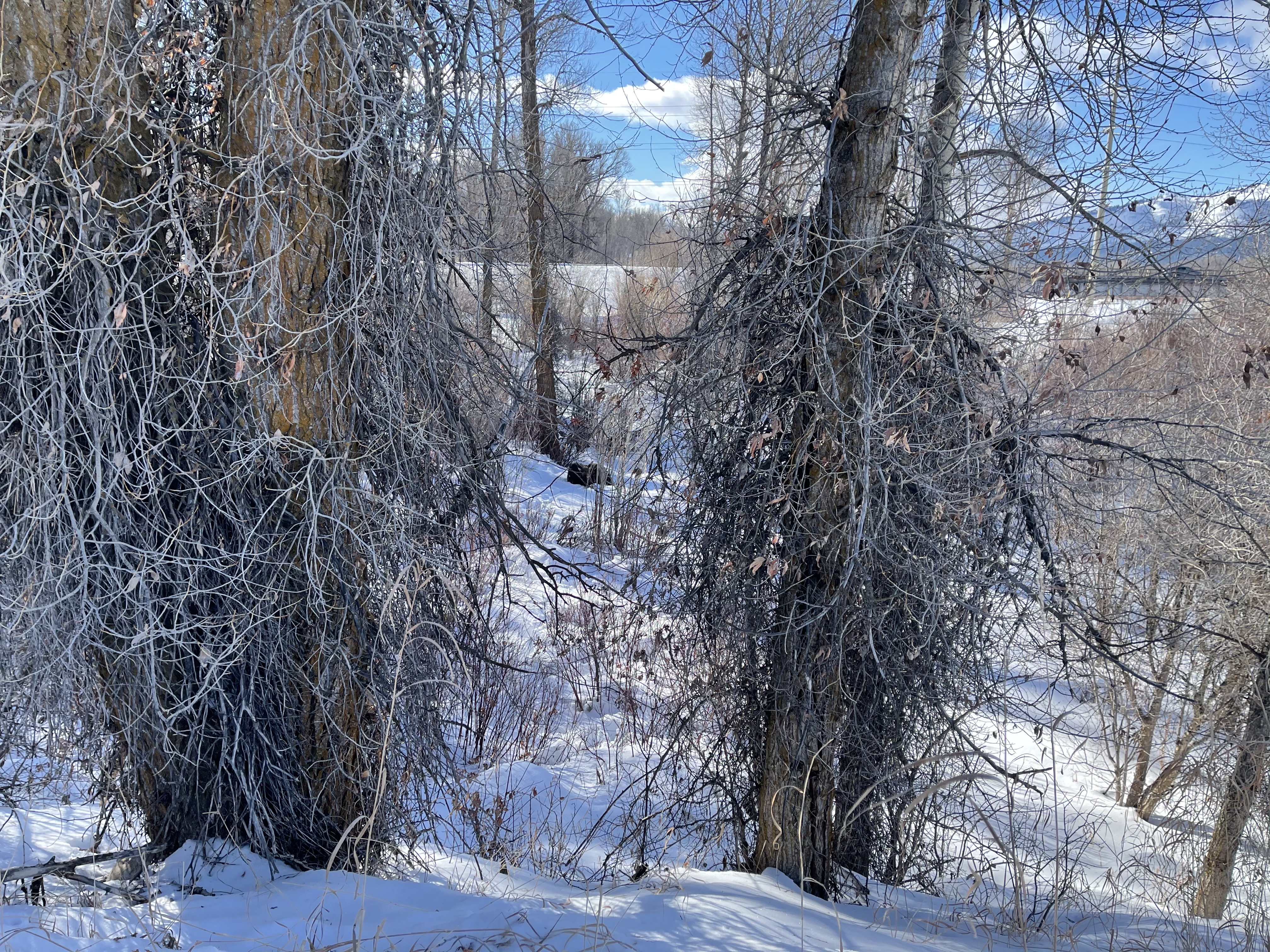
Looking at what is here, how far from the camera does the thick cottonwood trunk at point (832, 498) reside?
376cm

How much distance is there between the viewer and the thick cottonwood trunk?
3762 mm

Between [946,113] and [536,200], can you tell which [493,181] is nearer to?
[536,200]

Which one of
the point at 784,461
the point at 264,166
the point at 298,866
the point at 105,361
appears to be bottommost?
the point at 298,866

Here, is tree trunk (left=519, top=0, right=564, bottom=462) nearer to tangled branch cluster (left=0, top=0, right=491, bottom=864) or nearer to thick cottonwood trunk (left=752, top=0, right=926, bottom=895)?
tangled branch cluster (left=0, top=0, right=491, bottom=864)

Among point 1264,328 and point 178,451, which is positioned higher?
point 1264,328

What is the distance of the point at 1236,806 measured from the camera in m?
7.44

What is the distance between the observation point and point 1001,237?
13.5 ft

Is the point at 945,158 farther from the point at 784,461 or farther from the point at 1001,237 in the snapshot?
the point at 784,461

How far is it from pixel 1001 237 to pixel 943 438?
1112 millimetres

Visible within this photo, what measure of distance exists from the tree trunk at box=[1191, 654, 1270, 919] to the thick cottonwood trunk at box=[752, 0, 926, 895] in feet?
16.5

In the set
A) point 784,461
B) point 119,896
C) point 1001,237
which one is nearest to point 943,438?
point 784,461

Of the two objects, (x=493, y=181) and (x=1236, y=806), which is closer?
(x=493, y=181)

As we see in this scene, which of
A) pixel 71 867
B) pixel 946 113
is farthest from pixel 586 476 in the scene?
pixel 71 867

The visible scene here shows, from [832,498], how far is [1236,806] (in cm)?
642
